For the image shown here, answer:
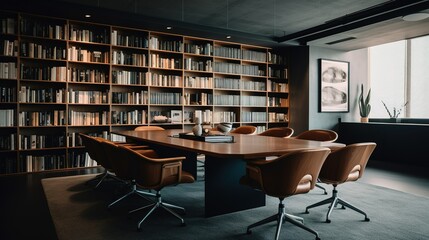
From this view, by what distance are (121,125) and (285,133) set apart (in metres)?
3.23

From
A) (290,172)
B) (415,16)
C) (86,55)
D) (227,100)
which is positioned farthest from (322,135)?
(86,55)

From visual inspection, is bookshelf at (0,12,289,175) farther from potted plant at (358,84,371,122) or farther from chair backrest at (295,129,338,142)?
potted plant at (358,84,371,122)

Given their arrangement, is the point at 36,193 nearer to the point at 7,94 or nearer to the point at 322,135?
the point at 7,94

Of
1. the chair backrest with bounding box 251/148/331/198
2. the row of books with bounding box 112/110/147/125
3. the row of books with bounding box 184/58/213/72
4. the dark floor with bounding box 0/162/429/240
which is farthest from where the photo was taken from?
the row of books with bounding box 184/58/213/72

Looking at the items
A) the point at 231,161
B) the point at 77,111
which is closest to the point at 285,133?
the point at 231,161

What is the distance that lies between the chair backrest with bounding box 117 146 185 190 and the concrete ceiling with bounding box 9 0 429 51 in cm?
342

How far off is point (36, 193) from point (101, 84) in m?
2.64

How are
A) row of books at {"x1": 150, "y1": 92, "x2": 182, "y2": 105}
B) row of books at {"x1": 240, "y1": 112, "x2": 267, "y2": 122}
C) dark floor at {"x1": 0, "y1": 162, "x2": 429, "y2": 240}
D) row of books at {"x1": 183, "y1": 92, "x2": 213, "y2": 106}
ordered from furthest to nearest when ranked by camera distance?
row of books at {"x1": 240, "y1": 112, "x2": 267, "y2": 122} → row of books at {"x1": 183, "y1": 92, "x2": 213, "y2": 106} → row of books at {"x1": 150, "y1": 92, "x2": 182, "y2": 105} → dark floor at {"x1": 0, "y1": 162, "x2": 429, "y2": 240}

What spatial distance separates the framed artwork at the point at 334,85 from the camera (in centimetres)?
761

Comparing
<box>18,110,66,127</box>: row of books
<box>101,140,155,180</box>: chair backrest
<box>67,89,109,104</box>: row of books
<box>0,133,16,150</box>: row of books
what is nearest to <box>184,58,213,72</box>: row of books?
<box>67,89,109,104</box>: row of books

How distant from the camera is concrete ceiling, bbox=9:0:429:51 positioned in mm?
5253

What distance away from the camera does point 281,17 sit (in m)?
6.05

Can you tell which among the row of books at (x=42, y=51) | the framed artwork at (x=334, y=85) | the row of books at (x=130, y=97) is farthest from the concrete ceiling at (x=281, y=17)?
the row of books at (x=130, y=97)

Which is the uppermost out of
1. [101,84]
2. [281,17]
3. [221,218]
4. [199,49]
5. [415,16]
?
[281,17]
